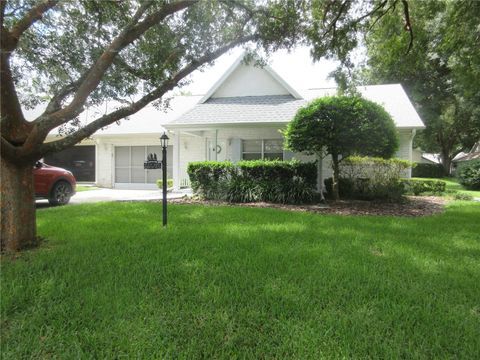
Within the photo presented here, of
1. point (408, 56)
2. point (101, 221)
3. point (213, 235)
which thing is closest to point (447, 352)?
point (213, 235)

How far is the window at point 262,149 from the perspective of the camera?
46.7 ft

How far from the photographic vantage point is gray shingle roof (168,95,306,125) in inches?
519

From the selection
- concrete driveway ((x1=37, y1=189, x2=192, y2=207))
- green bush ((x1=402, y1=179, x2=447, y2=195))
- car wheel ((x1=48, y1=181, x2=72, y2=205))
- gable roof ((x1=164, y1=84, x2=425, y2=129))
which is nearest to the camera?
car wheel ((x1=48, y1=181, x2=72, y2=205))

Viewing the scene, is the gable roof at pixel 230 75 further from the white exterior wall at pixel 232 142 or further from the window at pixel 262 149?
the window at pixel 262 149

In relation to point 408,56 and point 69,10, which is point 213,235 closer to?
point 69,10

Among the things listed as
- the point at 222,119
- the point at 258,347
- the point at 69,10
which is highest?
the point at 69,10

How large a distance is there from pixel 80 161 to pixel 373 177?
1645cm

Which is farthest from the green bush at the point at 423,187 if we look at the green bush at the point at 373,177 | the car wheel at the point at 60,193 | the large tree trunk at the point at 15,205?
the large tree trunk at the point at 15,205

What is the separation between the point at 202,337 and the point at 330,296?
1331mm

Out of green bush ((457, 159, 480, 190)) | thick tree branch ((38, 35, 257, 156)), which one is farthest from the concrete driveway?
green bush ((457, 159, 480, 190))

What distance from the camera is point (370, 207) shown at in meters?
9.56

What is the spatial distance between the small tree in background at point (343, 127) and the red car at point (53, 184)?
7.30 m

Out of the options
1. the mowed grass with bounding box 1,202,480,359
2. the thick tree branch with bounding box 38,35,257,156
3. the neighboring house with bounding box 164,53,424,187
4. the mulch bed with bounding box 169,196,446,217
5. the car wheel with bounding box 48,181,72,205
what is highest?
the neighboring house with bounding box 164,53,424,187

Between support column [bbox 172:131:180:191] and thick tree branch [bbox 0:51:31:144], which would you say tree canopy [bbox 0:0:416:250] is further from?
support column [bbox 172:131:180:191]
